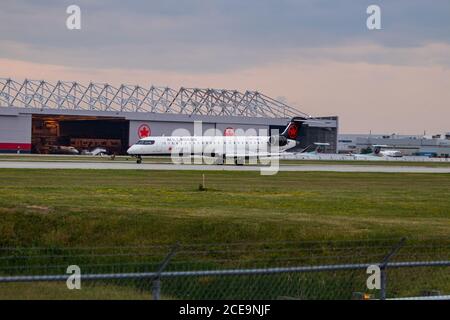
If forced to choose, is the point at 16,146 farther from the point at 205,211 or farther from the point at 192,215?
the point at 192,215

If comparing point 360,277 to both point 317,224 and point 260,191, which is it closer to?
point 317,224

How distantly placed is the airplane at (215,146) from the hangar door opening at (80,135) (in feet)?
200

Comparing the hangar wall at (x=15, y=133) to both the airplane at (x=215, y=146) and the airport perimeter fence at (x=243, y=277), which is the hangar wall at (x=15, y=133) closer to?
the airplane at (x=215, y=146)

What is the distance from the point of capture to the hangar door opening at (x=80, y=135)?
156 meters

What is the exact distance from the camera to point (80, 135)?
544 ft

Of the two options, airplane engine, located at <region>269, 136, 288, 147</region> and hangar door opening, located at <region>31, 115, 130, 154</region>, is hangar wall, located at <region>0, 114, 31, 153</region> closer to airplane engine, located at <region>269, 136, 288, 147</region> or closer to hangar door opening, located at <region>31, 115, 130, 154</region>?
hangar door opening, located at <region>31, 115, 130, 154</region>

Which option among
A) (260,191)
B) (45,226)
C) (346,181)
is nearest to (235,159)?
(346,181)

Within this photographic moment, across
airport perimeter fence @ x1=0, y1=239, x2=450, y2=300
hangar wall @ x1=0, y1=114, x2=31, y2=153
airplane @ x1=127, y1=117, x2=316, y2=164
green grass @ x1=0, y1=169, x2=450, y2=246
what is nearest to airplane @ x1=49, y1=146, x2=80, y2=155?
hangar wall @ x1=0, y1=114, x2=31, y2=153

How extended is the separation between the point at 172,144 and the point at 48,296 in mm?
76077

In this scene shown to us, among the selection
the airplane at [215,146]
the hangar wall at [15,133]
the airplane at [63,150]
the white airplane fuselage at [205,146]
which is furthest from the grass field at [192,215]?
the airplane at [63,150]

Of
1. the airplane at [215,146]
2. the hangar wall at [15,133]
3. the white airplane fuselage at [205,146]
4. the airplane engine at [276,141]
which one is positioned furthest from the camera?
the hangar wall at [15,133]

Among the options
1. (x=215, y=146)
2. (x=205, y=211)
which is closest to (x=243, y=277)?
(x=205, y=211)

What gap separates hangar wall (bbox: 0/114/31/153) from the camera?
139 meters

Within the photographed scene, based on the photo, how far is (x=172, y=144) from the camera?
305 ft
